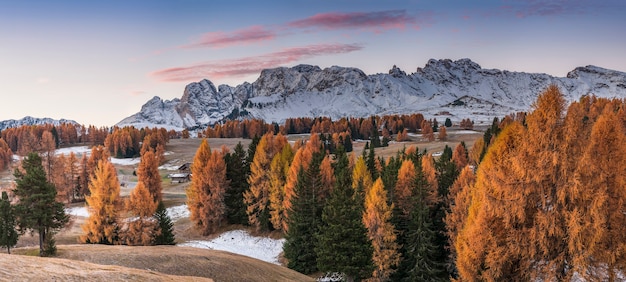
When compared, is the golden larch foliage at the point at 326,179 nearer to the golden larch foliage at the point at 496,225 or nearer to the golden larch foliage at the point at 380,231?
the golden larch foliage at the point at 380,231

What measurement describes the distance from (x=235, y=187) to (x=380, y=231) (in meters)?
34.1

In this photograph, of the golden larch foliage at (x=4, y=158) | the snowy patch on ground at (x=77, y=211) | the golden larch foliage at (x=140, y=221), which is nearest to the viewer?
the golden larch foliage at (x=140, y=221)

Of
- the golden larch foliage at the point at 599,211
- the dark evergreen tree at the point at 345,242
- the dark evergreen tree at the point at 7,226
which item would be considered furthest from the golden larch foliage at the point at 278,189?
the golden larch foliage at the point at 599,211

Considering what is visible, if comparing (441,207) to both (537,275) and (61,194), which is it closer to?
(537,275)

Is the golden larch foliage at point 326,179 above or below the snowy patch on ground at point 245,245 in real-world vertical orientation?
above

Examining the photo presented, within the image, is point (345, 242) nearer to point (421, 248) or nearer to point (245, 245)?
point (421, 248)

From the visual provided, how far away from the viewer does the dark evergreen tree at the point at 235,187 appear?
67.8m

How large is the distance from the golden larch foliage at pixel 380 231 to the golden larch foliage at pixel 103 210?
31483 mm

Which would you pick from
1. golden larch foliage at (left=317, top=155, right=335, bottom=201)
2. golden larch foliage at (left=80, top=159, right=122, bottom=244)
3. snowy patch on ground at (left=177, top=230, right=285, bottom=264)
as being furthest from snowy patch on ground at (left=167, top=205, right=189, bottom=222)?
golden larch foliage at (left=317, top=155, right=335, bottom=201)

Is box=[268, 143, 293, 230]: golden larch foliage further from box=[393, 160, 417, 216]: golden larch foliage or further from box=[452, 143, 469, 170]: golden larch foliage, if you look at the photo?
box=[452, 143, 469, 170]: golden larch foliage

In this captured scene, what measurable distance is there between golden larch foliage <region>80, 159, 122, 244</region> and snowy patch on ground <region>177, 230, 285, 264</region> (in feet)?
37.3

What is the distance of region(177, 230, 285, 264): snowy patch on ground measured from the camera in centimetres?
5628

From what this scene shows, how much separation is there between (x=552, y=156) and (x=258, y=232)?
5192cm

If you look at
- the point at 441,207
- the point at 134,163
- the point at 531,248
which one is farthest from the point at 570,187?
the point at 134,163
